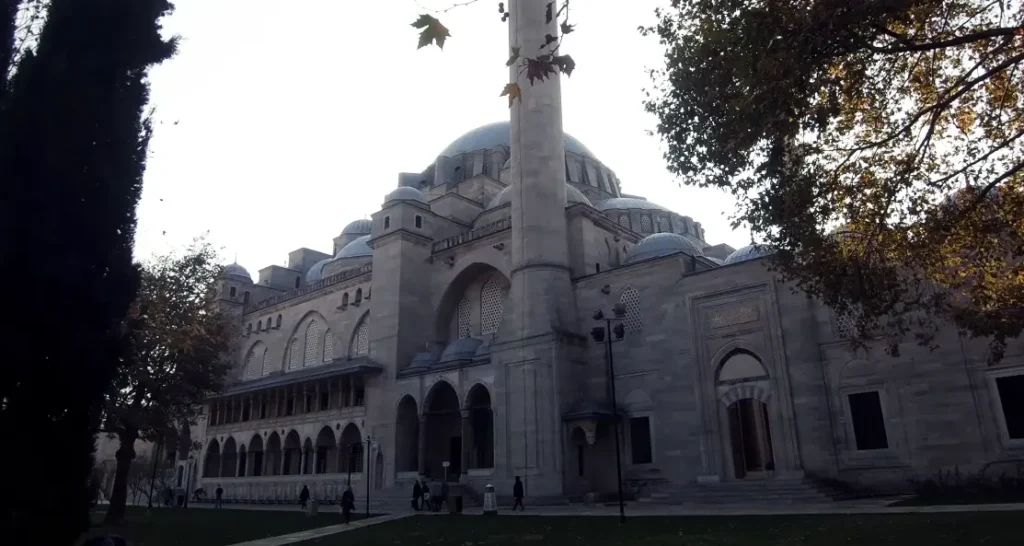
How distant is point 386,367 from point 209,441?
1726 cm

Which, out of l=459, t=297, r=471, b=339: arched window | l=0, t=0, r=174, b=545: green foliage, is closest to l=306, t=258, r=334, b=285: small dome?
l=459, t=297, r=471, b=339: arched window

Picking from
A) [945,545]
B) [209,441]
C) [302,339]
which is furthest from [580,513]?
[209,441]

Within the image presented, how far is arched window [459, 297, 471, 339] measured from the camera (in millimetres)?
31281

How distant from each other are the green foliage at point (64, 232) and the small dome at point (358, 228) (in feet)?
132

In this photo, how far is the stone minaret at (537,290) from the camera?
911 inches

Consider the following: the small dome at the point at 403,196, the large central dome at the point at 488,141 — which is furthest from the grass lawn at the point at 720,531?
the large central dome at the point at 488,141

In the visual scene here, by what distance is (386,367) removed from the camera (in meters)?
30.2

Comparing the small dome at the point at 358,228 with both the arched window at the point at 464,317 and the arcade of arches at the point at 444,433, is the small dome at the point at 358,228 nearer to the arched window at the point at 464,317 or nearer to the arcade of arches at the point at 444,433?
the arched window at the point at 464,317

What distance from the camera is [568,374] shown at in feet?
79.0

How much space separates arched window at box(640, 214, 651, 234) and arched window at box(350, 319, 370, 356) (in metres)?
15.7

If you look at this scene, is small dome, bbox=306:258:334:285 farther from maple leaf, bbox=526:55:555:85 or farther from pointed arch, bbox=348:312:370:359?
maple leaf, bbox=526:55:555:85

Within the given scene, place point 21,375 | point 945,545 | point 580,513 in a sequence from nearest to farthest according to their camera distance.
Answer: point 21,375 < point 945,545 < point 580,513

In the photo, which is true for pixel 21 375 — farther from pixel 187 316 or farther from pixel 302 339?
pixel 302 339

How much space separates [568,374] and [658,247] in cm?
796
